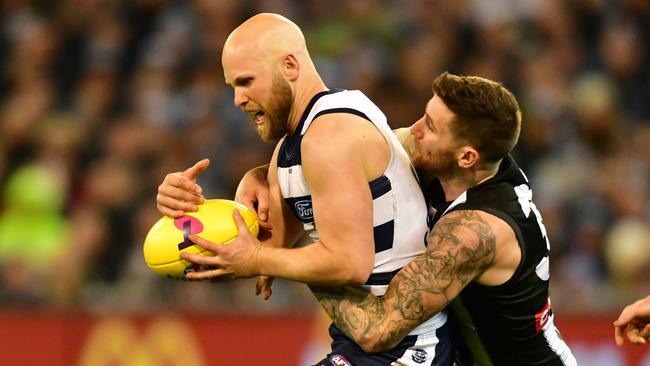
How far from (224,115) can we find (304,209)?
566cm

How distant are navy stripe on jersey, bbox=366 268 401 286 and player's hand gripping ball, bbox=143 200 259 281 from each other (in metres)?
0.62

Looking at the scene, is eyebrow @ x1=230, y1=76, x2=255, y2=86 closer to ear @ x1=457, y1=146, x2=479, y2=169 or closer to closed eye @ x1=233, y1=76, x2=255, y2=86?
closed eye @ x1=233, y1=76, x2=255, y2=86

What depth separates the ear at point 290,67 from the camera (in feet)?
17.4

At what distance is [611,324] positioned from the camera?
8.86m

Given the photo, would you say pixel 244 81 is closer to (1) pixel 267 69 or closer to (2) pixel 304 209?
(1) pixel 267 69

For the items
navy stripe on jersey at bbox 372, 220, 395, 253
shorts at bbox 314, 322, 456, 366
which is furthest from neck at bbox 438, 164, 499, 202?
shorts at bbox 314, 322, 456, 366

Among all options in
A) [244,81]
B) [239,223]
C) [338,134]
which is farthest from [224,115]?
[338,134]

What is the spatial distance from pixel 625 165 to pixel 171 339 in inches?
180

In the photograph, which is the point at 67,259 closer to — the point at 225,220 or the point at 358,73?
the point at 358,73

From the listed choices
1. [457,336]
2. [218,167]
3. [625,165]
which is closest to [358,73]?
[218,167]

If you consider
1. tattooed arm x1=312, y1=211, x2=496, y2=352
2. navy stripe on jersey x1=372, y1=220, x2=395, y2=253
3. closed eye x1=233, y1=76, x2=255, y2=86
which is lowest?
tattooed arm x1=312, y1=211, x2=496, y2=352

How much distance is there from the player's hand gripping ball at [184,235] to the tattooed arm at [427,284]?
631 mm

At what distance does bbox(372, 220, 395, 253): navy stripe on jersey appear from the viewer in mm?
5273

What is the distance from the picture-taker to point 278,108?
533 centimetres
